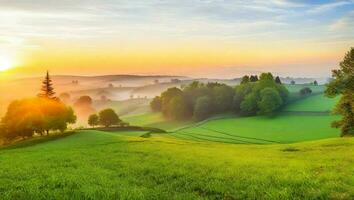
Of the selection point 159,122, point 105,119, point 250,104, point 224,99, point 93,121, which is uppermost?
point 224,99

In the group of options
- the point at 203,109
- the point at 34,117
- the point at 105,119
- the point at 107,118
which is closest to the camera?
the point at 34,117

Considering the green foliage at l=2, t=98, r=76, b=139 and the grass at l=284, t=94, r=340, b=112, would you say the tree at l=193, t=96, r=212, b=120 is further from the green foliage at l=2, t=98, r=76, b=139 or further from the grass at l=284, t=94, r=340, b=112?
the green foliage at l=2, t=98, r=76, b=139

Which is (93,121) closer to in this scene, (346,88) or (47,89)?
(47,89)

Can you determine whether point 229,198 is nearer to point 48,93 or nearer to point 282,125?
point 48,93

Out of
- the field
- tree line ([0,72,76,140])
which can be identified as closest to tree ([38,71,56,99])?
tree line ([0,72,76,140])

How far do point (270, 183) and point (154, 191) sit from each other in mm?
6391

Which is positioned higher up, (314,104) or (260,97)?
(260,97)

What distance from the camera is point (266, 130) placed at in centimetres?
12119

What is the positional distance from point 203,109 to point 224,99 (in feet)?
29.9

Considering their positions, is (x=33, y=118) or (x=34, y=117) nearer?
(x=33, y=118)

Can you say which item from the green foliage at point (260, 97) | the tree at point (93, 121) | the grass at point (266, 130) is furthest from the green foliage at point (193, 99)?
the tree at point (93, 121)

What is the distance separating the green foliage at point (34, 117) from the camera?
86.4 m

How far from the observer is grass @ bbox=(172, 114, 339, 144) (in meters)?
107

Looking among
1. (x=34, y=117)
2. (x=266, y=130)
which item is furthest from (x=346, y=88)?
(x=34, y=117)
